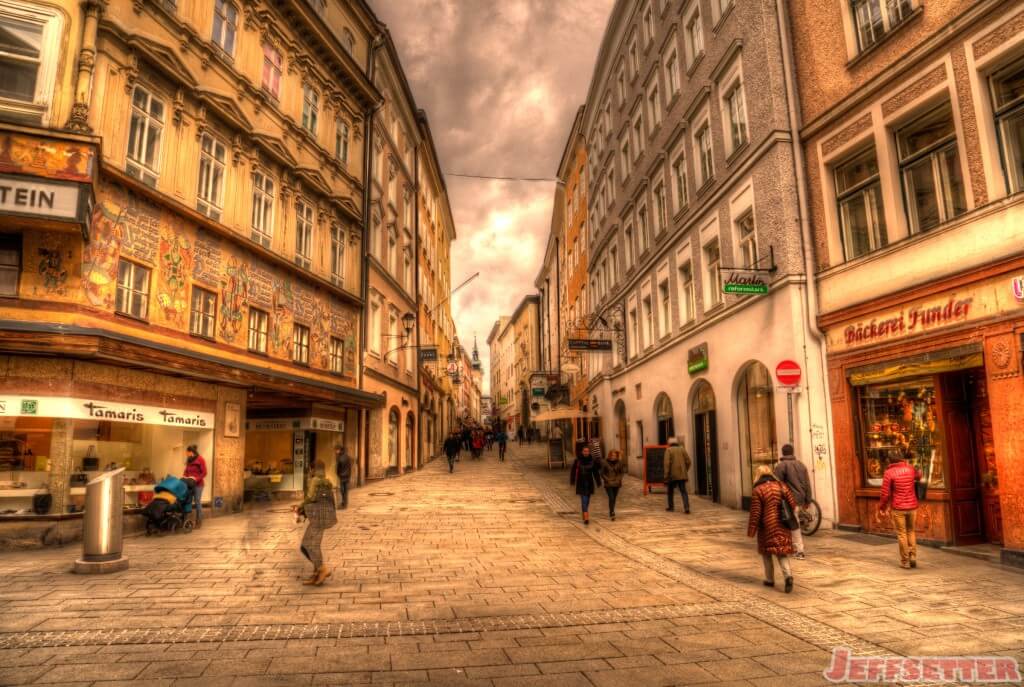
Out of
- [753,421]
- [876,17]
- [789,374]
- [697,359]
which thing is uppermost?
[876,17]

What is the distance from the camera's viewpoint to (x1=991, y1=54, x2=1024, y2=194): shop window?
9.67m

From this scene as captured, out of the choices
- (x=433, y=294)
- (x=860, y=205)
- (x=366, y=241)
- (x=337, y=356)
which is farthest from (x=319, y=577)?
(x=433, y=294)

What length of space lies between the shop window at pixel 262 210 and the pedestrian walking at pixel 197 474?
637 cm

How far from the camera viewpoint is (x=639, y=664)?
5.50 meters

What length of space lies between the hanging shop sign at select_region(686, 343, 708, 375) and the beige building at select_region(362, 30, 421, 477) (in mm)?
11078

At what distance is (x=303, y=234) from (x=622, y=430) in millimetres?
16139

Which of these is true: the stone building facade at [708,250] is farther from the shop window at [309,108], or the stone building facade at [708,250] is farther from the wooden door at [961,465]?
the shop window at [309,108]

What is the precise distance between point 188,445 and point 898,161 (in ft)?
52.3

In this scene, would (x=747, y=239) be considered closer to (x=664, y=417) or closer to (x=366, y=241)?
(x=664, y=417)

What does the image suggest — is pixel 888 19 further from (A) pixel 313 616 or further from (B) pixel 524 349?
(B) pixel 524 349

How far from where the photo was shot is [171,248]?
14.7 meters

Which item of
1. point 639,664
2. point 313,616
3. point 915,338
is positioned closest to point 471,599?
point 313,616

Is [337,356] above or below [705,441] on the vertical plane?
above

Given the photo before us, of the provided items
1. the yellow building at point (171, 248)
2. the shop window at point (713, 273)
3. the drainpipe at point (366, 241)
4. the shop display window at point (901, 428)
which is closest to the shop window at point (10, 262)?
the yellow building at point (171, 248)
